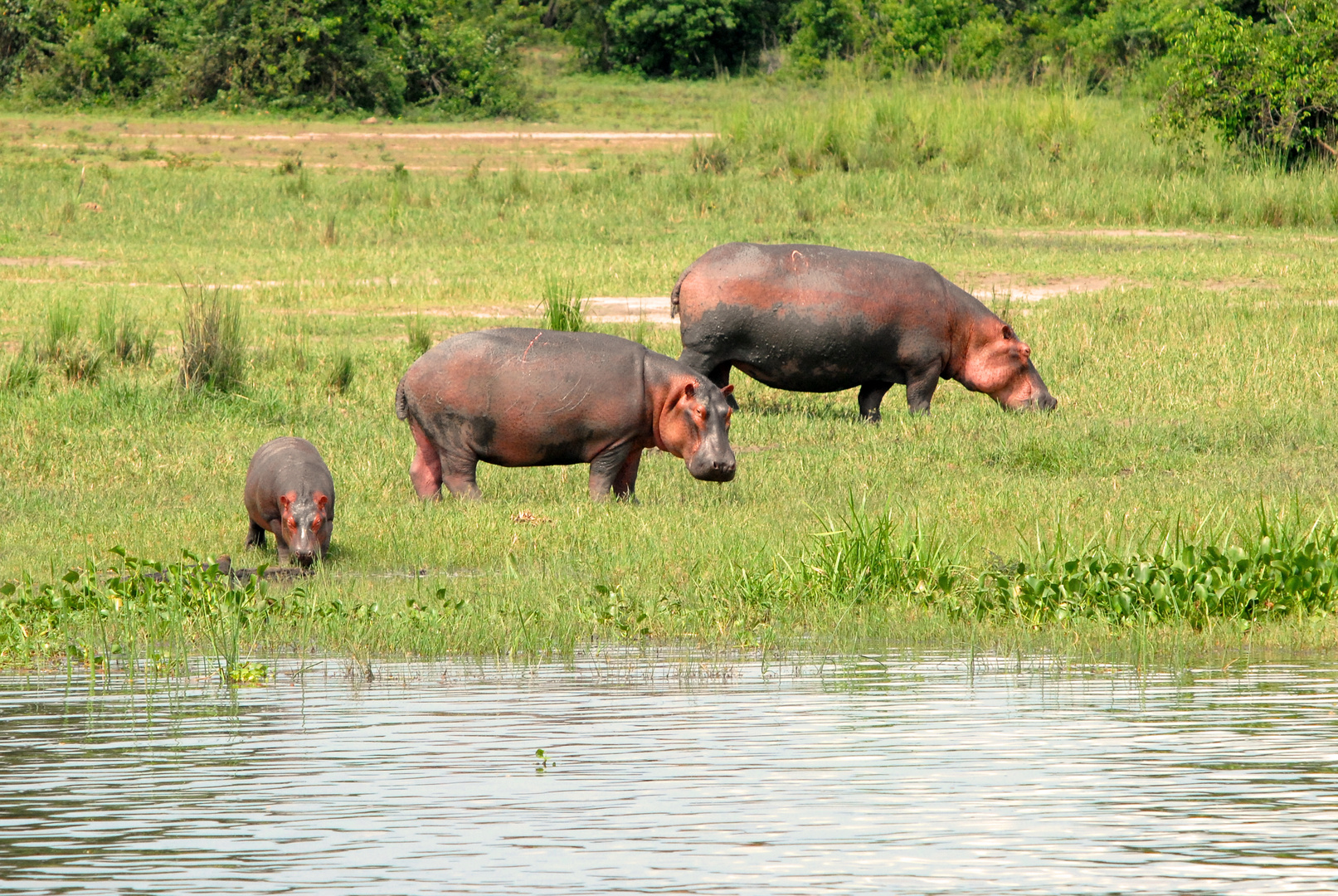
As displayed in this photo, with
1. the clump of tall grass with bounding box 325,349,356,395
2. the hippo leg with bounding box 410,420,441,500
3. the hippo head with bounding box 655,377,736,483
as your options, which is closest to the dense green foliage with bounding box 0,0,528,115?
the clump of tall grass with bounding box 325,349,356,395

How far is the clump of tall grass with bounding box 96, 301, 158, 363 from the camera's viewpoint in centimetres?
1409

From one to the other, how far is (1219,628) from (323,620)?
338cm

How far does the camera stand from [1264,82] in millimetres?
23484

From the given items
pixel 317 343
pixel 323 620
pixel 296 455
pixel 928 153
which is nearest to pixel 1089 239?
pixel 928 153

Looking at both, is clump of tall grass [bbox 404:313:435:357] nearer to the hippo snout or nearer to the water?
the hippo snout

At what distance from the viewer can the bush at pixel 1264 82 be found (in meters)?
23.4

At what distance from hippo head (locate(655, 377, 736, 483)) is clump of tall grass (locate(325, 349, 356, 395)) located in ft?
14.4

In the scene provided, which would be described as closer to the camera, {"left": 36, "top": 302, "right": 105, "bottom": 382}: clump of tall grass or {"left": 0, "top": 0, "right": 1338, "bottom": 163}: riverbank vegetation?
{"left": 36, "top": 302, "right": 105, "bottom": 382}: clump of tall grass

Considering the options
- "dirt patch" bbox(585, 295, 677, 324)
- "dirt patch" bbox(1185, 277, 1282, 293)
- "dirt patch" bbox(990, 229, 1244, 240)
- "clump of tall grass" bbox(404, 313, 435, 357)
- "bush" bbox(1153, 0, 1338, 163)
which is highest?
"bush" bbox(1153, 0, 1338, 163)

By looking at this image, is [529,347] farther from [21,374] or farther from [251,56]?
[251,56]

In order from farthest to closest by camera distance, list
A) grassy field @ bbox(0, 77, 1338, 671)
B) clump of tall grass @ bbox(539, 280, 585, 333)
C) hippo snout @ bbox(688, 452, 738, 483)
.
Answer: clump of tall grass @ bbox(539, 280, 585, 333) < hippo snout @ bbox(688, 452, 738, 483) < grassy field @ bbox(0, 77, 1338, 671)

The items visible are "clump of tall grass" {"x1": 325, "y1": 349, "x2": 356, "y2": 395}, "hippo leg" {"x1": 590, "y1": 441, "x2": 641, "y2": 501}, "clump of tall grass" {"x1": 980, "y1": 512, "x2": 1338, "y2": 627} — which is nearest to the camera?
"clump of tall grass" {"x1": 980, "y1": 512, "x2": 1338, "y2": 627}

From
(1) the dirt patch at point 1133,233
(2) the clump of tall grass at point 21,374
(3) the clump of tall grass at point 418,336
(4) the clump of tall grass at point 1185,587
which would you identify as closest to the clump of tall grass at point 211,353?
(2) the clump of tall grass at point 21,374

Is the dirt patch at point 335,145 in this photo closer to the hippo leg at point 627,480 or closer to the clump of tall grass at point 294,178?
the clump of tall grass at point 294,178
